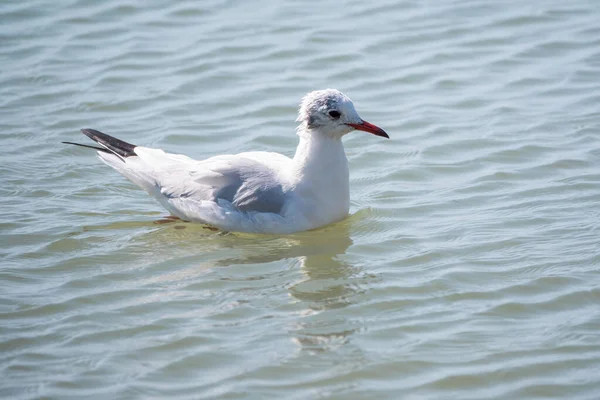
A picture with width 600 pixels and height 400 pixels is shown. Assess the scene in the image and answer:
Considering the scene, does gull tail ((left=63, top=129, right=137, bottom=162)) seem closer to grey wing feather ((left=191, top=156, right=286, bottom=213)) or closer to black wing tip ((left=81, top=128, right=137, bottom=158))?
black wing tip ((left=81, top=128, right=137, bottom=158))

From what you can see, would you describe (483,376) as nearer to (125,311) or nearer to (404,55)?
(125,311)

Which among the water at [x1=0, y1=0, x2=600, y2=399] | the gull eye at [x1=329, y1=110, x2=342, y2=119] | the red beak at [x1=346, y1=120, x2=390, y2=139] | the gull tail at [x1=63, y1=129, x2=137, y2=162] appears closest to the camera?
the water at [x1=0, y1=0, x2=600, y2=399]

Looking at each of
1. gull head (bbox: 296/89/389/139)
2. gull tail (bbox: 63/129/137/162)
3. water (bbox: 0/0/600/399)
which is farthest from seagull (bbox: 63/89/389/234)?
gull tail (bbox: 63/129/137/162)

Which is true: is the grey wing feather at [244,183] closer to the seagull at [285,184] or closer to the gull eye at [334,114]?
the seagull at [285,184]

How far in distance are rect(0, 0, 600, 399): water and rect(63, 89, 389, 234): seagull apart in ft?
0.50

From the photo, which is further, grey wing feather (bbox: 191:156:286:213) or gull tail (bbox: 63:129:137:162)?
gull tail (bbox: 63:129:137:162)

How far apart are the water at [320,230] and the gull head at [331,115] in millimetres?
739

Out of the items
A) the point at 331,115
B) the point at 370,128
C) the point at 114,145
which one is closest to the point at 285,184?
the point at 331,115

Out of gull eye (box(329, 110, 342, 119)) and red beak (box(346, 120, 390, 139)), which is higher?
gull eye (box(329, 110, 342, 119))

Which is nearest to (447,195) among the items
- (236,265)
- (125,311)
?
(236,265)

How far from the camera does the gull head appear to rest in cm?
720

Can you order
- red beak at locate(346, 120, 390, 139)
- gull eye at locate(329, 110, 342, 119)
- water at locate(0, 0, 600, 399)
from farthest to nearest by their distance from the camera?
gull eye at locate(329, 110, 342, 119)
red beak at locate(346, 120, 390, 139)
water at locate(0, 0, 600, 399)

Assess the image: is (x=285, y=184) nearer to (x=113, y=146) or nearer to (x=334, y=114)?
(x=334, y=114)

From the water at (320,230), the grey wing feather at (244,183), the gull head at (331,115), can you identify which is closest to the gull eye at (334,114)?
the gull head at (331,115)
